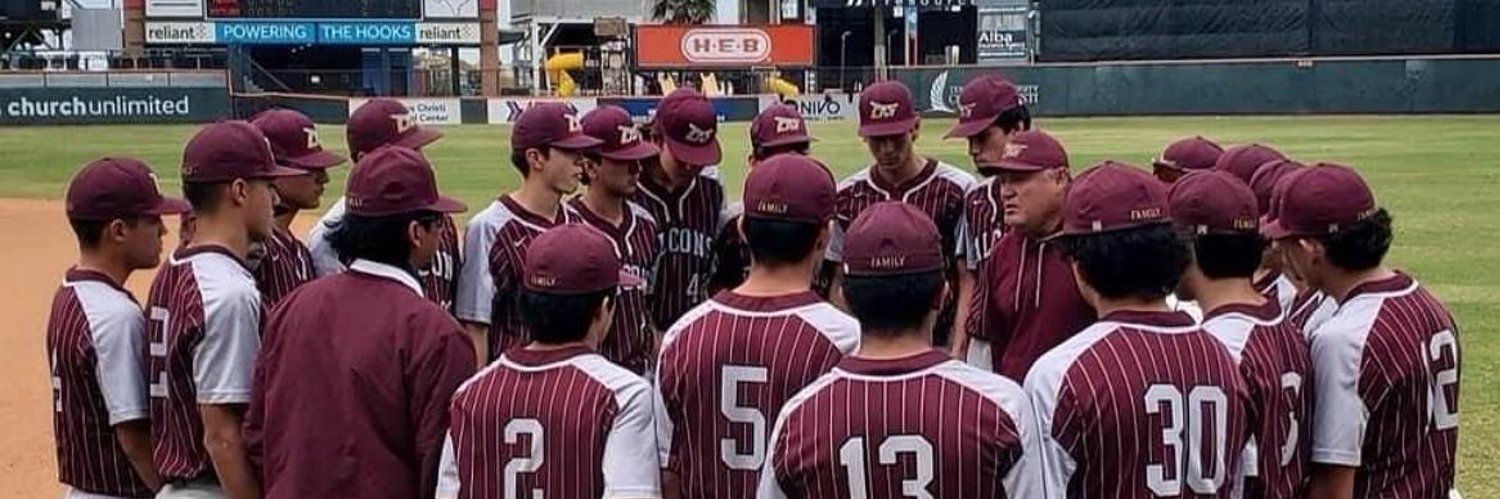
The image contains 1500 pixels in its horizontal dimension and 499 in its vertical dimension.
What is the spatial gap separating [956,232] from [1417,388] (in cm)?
255

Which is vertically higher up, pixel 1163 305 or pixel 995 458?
pixel 1163 305

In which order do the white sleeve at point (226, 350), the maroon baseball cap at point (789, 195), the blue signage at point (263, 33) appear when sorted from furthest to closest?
1. the blue signage at point (263, 33)
2. the white sleeve at point (226, 350)
3. the maroon baseball cap at point (789, 195)

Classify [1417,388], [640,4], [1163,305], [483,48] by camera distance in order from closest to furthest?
[1163,305], [1417,388], [483,48], [640,4]

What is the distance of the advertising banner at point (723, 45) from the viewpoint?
52969mm

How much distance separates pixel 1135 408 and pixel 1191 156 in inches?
95.8

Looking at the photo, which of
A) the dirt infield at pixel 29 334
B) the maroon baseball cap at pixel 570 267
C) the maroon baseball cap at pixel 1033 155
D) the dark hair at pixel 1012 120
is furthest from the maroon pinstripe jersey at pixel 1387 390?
the dirt infield at pixel 29 334

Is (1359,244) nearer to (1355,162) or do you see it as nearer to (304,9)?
(1355,162)

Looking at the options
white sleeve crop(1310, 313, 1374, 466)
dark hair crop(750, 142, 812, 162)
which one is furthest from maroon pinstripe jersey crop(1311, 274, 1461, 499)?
dark hair crop(750, 142, 812, 162)

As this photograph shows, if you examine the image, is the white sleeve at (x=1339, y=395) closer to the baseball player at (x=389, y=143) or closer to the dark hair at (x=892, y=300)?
the dark hair at (x=892, y=300)

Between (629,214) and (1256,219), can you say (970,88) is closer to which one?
(629,214)

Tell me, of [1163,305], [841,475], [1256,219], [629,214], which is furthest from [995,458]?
[629,214]

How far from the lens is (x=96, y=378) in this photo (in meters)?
4.14

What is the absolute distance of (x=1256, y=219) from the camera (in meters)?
3.76

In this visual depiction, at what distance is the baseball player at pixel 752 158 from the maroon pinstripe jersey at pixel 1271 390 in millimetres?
2465
